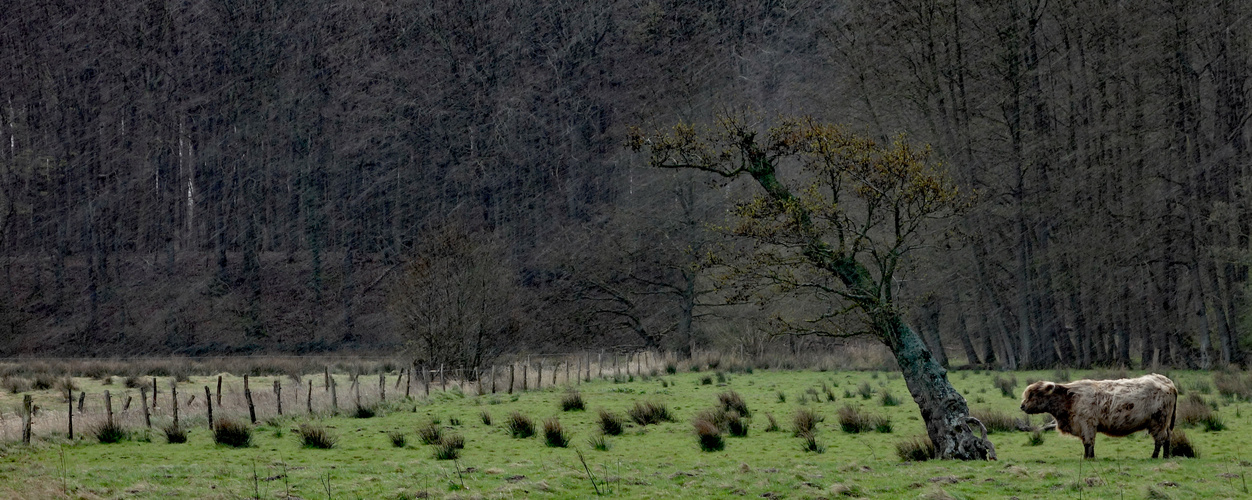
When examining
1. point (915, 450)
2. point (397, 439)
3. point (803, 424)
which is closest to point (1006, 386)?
point (803, 424)

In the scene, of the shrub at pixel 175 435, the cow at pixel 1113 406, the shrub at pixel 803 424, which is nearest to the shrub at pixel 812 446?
the shrub at pixel 803 424

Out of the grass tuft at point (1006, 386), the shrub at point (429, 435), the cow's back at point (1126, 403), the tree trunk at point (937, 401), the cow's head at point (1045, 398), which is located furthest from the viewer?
the grass tuft at point (1006, 386)

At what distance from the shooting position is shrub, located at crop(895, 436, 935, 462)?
1265 cm

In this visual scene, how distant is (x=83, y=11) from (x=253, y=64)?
14910 mm

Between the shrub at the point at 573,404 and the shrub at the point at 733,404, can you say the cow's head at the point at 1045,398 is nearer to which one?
the shrub at the point at 733,404

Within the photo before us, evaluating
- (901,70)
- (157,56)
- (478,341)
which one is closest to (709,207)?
(901,70)

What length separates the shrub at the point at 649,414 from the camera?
18109mm

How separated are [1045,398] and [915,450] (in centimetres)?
176

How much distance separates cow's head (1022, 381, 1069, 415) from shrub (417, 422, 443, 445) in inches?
328

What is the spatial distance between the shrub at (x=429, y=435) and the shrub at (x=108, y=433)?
5239mm

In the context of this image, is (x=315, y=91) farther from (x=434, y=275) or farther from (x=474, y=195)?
(x=434, y=275)

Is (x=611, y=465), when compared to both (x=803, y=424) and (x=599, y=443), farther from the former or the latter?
(x=803, y=424)

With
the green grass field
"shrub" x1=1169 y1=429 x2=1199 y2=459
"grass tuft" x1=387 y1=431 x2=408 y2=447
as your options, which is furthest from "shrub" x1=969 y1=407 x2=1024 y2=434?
"grass tuft" x1=387 y1=431 x2=408 y2=447

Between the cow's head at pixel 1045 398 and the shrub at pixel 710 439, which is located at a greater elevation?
the cow's head at pixel 1045 398
